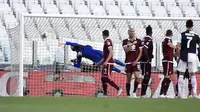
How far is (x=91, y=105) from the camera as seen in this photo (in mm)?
5980

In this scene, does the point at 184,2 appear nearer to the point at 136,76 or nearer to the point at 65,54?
the point at 65,54

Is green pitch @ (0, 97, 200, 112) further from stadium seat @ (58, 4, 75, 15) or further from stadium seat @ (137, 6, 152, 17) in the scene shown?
stadium seat @ (137, 6, 152, 17)

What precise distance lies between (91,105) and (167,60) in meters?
3.96

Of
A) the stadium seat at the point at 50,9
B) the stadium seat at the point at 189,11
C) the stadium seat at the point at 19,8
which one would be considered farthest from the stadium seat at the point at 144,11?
the stadium seat at the point at 19,8

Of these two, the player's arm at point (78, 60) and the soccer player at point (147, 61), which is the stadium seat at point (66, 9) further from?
the soccer player at point (147, 61)

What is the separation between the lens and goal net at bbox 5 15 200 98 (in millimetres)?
10406

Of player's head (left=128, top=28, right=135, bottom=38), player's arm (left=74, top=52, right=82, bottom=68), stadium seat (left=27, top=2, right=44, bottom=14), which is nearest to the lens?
player's head (left=128, top=28, right=135, bottom=38)

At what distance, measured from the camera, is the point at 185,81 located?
33.4 ft

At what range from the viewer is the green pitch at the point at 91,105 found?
5.89m

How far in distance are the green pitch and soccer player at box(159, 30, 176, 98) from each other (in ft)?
11.3

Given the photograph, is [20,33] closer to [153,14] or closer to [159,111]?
[159,111]

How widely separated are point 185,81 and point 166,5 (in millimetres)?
12060

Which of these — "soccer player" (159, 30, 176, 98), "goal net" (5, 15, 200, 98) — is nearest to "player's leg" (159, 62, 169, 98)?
"soccer player" (159, 30, 176, 98)

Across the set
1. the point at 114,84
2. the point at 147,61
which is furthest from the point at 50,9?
the point at 147,61
